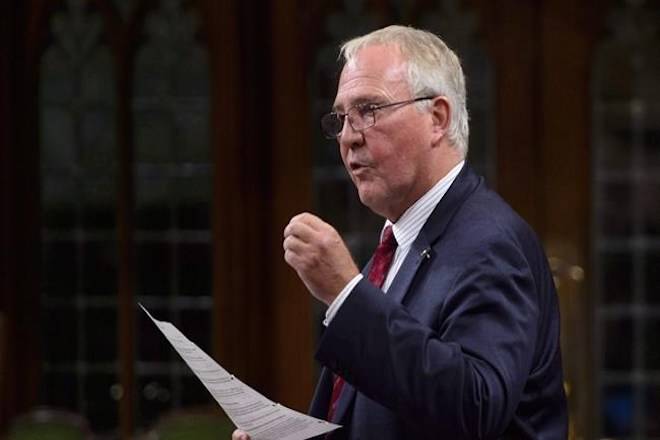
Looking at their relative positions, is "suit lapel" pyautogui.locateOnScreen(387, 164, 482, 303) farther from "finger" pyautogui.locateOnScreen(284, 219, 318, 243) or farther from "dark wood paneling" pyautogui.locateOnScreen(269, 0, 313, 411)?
"dark wood paneling" pyautogui.locateOnScreen(269, 0, 313, 411)

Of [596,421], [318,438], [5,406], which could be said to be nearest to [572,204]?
[596,421]

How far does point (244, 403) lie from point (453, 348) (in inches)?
14.9

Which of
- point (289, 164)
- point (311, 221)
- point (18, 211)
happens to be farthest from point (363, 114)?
point (18, 211)

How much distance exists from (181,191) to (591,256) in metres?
1.60

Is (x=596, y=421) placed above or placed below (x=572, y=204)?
below

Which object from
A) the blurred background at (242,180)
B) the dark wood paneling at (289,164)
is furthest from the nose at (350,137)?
the dark wood paneling at (289,164)

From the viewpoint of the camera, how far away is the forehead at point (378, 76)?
A: 2115 millimetres

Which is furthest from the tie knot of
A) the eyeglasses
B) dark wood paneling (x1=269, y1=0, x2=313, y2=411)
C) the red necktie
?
dark wood paneling (x1=269, y1=0, x2=313, y2=411)

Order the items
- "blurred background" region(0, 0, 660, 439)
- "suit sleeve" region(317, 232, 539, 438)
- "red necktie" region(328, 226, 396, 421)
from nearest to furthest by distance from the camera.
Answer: "suit sleeve" region(317, 232, 539, 438)
"red necktie" region(328, 226, 396, 421)
"blurred background" region(0, 0, 660, 439)

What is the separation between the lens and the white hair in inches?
83.7

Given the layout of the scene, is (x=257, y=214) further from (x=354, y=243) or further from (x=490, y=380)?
(x=490, y=380)

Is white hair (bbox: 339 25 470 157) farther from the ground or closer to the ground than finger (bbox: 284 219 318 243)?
farther from the ground

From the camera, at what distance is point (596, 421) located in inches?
199

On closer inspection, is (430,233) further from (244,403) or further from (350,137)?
(244,403)
